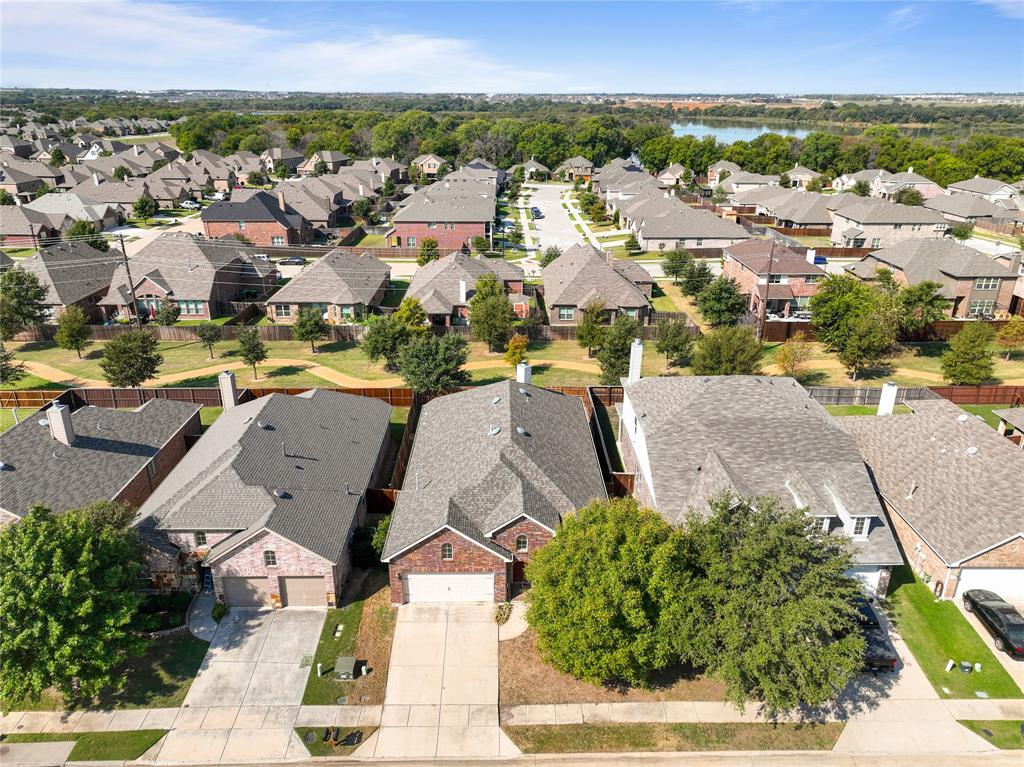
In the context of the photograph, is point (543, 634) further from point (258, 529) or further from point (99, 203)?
point (99, 203)

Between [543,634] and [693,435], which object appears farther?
[693,435]

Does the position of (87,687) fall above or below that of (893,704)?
above

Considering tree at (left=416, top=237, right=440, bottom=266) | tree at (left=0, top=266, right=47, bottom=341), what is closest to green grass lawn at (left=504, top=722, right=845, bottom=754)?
tree at (left=0, top=266, right=47, bottom=341)

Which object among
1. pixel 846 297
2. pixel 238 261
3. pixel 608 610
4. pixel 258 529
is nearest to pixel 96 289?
pixel 238 261

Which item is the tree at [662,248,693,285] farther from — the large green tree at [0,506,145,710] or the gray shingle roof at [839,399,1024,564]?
the large green tree at [0,506,145,710]

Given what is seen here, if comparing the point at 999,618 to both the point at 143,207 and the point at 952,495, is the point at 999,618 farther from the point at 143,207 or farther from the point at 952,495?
the point at 143,207

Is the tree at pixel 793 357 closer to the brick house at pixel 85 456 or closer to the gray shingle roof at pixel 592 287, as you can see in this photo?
the gray shingle roof at pixel 592 287
